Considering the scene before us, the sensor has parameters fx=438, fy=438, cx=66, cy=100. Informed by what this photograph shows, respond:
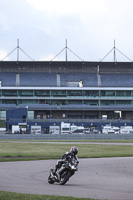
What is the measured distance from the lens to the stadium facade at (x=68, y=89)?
105312 mm

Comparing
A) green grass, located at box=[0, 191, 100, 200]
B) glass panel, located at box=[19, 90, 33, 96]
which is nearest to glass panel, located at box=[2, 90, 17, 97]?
glass panel, located at box=[19, 90, 33, 96]

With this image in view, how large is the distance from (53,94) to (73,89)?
200 inches

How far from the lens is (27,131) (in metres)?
86.4

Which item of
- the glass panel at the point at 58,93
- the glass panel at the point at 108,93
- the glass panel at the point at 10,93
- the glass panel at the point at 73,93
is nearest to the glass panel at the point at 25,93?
the glass panel at the point at 10,93

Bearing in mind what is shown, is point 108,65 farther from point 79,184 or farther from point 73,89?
point 79,184

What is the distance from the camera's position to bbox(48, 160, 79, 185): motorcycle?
51.5ft

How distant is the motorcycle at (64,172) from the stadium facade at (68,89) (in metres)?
83.3

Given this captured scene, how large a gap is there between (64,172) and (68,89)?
92119 millimetres

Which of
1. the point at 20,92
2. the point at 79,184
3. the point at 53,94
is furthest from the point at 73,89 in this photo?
the point at 79,184

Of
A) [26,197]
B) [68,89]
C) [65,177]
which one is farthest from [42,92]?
[26,197]

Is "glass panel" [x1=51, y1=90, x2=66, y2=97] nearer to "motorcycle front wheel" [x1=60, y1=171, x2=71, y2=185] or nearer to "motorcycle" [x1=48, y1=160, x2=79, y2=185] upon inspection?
"motorcycle" [x1=48, y1=160, x2=79, y2=185]

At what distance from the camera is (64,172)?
16.0m

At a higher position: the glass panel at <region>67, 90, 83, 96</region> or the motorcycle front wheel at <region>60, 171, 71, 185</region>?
the glass panel at <region>67, 90, 83, 96</region>

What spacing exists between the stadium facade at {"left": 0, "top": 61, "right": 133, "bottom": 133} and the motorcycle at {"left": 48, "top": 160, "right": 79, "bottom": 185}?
8334 cm
